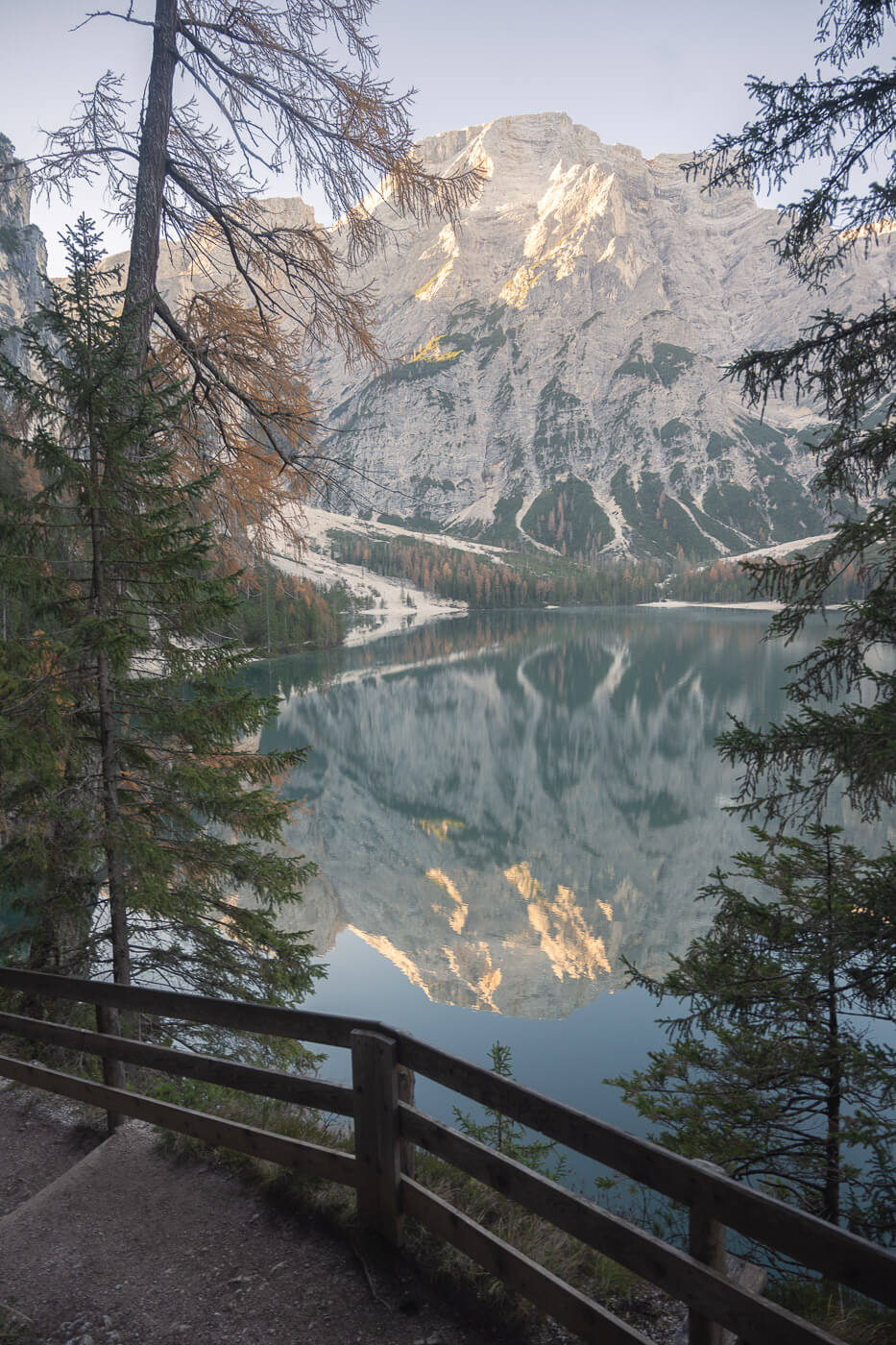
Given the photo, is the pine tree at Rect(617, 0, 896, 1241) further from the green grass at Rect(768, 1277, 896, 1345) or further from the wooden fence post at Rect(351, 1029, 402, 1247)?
the wooden fence post at Rect(351, 1029, 402, 1247)

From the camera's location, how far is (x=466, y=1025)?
715 inches

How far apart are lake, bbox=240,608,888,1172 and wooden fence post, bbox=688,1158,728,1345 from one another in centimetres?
355

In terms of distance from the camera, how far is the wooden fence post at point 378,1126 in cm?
330

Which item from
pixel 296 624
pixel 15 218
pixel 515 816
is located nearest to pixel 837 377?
pixel 15 218

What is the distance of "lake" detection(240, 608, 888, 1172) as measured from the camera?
18.5 metres

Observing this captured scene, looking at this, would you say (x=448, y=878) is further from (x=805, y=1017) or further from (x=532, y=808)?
(x=805, y=1017)

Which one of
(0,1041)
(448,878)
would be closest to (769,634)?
(0,1041)

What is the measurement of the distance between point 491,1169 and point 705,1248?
912 mm

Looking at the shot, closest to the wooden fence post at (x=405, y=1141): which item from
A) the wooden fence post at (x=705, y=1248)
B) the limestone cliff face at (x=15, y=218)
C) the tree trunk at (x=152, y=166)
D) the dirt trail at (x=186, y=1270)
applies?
the dirt trail at (x=186, y=1270)

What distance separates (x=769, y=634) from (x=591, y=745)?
47.1 metres

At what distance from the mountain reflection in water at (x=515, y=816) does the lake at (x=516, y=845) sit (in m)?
0.12

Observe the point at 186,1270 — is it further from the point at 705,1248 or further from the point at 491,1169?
the point at 705,1248

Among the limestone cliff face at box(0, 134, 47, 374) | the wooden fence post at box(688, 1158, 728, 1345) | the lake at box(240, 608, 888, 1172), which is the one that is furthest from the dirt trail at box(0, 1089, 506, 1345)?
the limestone cliff face at box(0, 134, 47, 374)

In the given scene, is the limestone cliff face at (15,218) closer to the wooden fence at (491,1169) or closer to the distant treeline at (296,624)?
the wooden fence at (491,1169)
